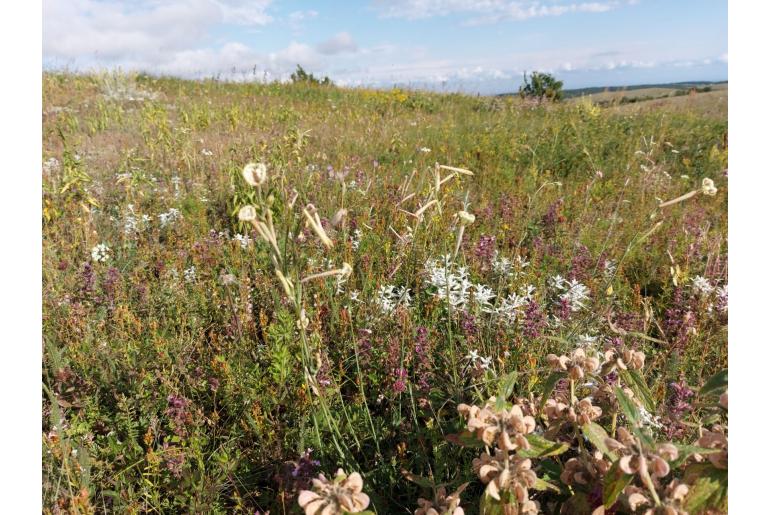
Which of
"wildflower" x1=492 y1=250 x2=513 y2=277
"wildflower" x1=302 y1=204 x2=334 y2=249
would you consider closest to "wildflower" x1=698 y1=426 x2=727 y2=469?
"wildflower" x1=302 y1=204 x2=334 y2=249

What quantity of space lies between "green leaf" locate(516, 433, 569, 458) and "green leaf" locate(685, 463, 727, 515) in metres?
0.23

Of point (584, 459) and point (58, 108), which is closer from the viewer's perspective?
point (584, 459)

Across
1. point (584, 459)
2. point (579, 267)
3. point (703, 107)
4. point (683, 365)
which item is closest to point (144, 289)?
point (584, 459)

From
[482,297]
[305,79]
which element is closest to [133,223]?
[482,297]

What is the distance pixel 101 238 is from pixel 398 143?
377 centimetres

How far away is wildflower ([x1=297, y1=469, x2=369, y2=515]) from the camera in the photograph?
33.0 inches

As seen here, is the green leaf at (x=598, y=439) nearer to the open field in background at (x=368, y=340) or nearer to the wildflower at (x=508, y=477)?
the open field in background at (x=368, y=340)

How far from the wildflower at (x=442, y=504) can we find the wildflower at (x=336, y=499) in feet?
0.72

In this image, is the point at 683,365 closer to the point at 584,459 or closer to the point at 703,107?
the point at 584,459

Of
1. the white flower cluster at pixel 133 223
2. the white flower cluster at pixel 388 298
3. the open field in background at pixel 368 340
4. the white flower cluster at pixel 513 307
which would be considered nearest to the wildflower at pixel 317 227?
the open field in background at pixel 368 340

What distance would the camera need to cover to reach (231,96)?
35.8ft

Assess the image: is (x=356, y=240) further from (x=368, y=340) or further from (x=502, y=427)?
(x=502, y=427)

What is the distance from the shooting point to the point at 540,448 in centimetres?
103

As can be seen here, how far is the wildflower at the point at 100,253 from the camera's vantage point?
9.71ft
